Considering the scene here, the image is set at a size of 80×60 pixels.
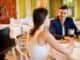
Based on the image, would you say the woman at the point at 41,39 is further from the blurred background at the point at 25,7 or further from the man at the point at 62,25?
the blurred background at the point at 25,7

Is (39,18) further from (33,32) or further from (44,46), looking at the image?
(44,46)

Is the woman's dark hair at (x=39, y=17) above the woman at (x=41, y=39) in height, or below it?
above

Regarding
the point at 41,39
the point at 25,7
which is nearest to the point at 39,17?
the point at 41,39

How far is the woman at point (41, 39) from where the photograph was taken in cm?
172

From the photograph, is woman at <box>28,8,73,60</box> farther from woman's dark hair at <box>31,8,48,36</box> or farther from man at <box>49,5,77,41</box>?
man at <box>49,5,77,41</box>

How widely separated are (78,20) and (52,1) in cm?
96

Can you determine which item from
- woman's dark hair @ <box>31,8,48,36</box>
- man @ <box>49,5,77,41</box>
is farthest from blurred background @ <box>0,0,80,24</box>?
woman's dark hair @ <box>31,8,48,36</box>

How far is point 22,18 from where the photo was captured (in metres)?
6.50

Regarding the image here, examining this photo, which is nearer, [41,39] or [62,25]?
[41,39]

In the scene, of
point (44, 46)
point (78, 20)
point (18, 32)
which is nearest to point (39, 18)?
point (44, 46)

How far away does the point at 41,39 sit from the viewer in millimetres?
1789

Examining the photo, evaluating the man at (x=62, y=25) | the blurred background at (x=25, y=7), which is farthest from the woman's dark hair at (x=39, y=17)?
the blurred background at (x=25, y=7)

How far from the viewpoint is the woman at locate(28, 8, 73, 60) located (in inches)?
67.8

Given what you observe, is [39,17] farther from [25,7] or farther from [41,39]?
[25,7]
